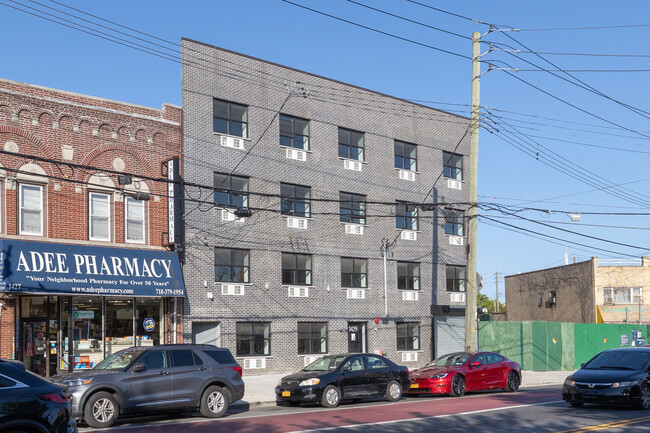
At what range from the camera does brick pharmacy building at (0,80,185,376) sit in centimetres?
2291

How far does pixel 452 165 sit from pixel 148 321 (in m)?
18.1

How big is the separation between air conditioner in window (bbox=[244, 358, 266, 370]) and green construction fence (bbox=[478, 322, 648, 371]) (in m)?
13.3

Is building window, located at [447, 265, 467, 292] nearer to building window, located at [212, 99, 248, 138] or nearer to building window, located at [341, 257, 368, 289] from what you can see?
building window, located at [341, 257, 368, 289]

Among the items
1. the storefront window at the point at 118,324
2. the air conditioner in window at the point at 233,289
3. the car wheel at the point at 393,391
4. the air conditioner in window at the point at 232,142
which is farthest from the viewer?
the air conditioner in window at the point at 232,142

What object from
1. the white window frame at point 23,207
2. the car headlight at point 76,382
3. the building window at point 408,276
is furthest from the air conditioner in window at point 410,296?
the car headlight at point 76,382

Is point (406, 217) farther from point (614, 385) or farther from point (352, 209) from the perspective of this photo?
point (614, 385)

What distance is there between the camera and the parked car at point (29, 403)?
30.8 ft

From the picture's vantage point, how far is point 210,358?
57.2 feet

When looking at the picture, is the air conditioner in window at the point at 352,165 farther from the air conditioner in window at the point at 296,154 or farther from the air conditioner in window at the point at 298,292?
the air conditioner in window at the point at 298,292

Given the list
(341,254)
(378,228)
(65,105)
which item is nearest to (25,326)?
(65,105)

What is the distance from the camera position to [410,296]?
3503cm

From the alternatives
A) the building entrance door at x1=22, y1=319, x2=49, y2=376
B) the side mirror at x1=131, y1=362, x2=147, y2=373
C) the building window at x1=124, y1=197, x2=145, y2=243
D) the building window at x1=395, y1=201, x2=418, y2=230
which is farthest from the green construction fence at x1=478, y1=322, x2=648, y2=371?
the side mirror at x1=131, y1=362, x2=147, y2=373

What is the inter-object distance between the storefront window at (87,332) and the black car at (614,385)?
14907 millimetres

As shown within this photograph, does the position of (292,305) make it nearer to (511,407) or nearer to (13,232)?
(13,232)
